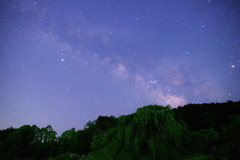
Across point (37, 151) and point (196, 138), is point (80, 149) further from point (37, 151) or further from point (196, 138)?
point (196, 138)

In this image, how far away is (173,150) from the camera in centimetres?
1023

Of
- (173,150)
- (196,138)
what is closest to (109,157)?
(173,150)

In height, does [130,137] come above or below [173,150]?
above

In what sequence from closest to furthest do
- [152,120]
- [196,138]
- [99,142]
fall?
[152,120], [196,138], [99,142]

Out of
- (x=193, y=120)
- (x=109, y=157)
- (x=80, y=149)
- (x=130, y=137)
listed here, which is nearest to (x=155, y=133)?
(x=130, y=137)

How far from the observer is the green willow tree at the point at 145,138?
10203 millimetres

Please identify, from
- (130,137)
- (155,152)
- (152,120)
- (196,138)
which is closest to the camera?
(155,152)

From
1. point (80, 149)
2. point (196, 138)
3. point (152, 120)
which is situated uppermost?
point (152, 120)

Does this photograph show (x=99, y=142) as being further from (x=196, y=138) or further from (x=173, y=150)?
(x=196, y=138)

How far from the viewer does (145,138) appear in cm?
1115

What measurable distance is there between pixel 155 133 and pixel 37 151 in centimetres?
4146

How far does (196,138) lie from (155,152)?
7.31 meters

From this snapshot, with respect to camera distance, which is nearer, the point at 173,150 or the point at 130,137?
the point at 173,150

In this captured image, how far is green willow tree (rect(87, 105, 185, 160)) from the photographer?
10203 mm
